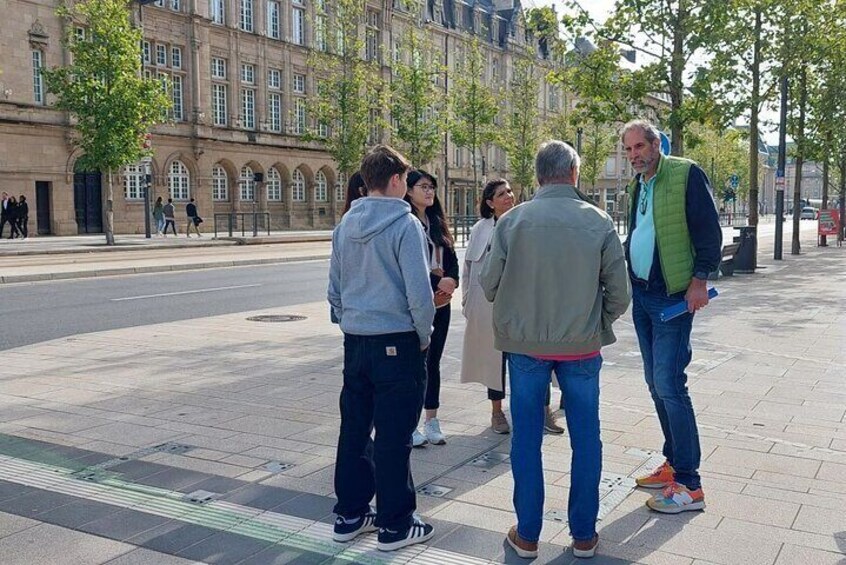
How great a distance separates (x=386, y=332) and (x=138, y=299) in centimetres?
1191

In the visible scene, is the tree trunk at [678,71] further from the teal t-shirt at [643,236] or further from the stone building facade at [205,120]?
the stone building facade at [205,120]

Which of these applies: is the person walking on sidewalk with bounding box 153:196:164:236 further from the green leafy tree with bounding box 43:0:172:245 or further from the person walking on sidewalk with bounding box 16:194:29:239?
the green leafy tree with bounding box 43:0:172:245

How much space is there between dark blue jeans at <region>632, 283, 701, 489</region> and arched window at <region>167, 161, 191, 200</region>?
42662 millimetres

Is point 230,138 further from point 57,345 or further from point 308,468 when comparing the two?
point 308,468

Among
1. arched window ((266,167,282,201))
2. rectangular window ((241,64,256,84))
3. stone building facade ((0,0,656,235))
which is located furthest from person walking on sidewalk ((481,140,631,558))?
arched window ((266,167,282,201))

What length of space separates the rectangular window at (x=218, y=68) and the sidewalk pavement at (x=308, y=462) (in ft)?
134

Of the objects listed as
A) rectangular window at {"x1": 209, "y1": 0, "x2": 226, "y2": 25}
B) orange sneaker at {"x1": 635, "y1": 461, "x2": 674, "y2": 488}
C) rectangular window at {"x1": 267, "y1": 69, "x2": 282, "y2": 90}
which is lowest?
orange sneaker at {"x1": 635, "y1": 461, "x2": 674, "y2": 488}

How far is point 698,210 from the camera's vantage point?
4.54 metres

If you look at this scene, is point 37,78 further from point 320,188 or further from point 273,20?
point 320,188

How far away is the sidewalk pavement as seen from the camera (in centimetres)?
410

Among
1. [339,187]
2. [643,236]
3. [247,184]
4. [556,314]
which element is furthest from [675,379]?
[339,187]

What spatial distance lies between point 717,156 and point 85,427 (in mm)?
85252

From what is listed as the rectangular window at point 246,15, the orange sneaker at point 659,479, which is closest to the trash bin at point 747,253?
the orange sneaker at point 659,479

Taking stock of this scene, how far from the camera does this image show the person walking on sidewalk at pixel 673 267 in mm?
4547
